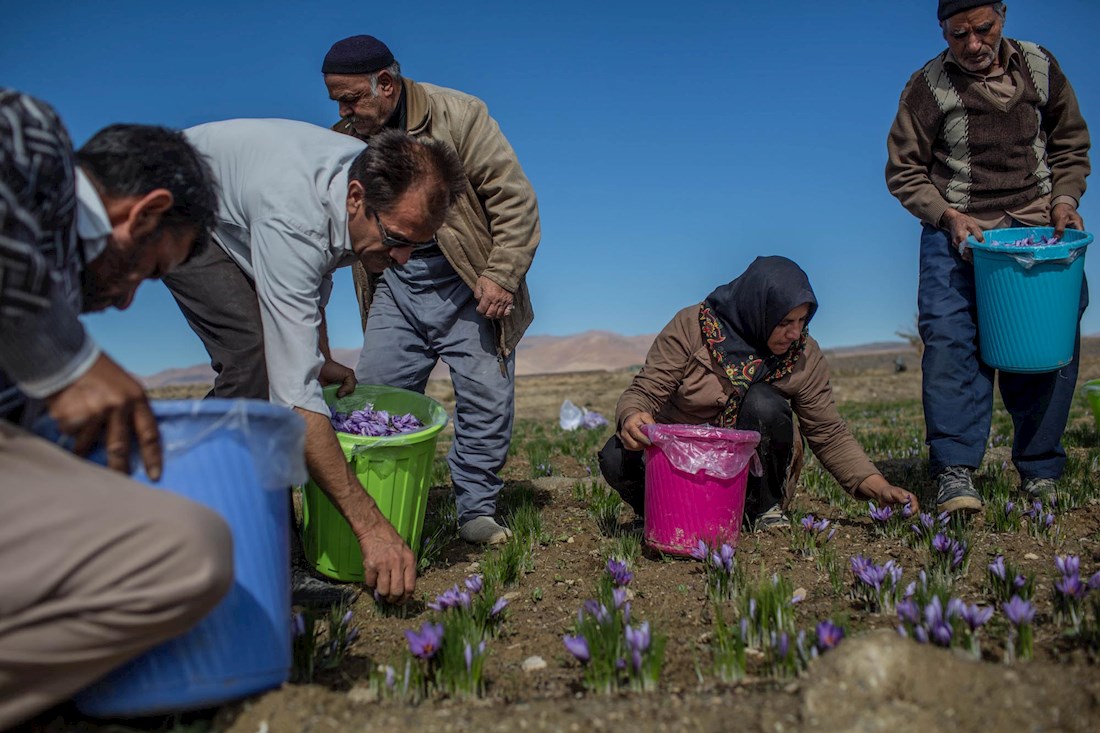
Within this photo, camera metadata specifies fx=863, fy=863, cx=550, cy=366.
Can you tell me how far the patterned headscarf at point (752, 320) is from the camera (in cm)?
378

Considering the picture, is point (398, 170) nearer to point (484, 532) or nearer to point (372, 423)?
point (372, 423)

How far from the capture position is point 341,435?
10.7ft

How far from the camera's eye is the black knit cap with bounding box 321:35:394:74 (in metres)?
4.00

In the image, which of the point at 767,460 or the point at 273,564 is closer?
the point at 273,564

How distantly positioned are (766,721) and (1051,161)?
3973 mm

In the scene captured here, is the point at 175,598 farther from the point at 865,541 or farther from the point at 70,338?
the point at 865,541

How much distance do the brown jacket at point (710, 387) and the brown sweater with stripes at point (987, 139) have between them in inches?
48.3

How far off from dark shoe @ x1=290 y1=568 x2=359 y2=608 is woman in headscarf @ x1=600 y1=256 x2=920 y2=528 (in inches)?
53.4

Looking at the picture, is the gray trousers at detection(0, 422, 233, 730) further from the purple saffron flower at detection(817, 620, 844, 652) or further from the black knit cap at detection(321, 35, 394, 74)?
the black knit cap at detection(321, 35, 394, 74)

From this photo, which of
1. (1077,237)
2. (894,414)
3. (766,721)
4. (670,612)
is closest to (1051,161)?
(1077,237)

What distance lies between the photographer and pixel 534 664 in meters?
2.62

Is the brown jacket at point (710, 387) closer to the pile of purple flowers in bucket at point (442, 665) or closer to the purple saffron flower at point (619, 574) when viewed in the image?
the purple saffron flower at point (619, 574)

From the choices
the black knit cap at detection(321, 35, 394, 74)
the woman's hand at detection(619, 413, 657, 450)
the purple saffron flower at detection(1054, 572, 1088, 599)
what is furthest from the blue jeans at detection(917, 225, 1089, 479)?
the black knit cap at detection(321, 35, 394, 74)

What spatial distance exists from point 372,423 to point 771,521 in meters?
2.00
